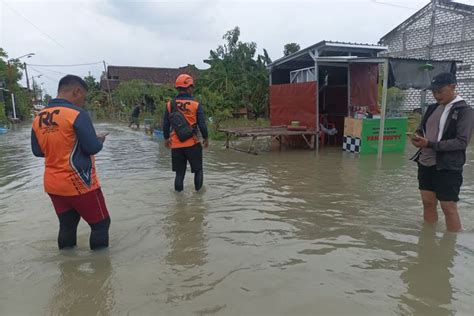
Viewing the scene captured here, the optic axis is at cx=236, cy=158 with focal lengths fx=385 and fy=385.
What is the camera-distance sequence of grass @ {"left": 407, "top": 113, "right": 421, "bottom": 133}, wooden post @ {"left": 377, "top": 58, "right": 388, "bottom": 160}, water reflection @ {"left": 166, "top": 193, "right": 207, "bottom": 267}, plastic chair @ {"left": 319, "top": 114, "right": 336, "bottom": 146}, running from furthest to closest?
grass @ {"left": 407, "top": 113, "right": 421, "bottom": 133} < plastic chair @ {"left": 319, "top": 114, "right": 336, "bottom": 146} < wooden post @ {"left": 377, "top": 58, "right": 388, "bottom": 160} < water reflection @ {"left": 166, "top": 193, "right": 207, "bottom": 267}

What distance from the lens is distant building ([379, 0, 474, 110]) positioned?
1847 cm

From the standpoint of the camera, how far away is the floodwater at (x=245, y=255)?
2.74 metres

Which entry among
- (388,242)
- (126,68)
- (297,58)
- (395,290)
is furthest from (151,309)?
(126,68)

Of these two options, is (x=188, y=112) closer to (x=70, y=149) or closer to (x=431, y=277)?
(x=70, y=149)

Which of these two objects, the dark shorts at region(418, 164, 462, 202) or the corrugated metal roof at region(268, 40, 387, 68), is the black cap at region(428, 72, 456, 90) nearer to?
the dark shorts at region(418, 164, 462, 202)

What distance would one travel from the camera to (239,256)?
11.6 feet

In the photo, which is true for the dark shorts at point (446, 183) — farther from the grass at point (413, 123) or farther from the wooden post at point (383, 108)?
the grass at point (413, 123)

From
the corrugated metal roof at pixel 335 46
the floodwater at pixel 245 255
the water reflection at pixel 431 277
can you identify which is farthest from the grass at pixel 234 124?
the water reflection at pixel 431 277

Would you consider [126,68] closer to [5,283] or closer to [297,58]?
[297,58]


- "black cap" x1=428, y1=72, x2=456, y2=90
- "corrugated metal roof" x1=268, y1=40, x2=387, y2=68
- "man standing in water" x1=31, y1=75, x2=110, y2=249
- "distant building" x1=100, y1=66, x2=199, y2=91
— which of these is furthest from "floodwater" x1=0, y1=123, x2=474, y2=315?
"distant building" x1=100, y1=66, x2=199, y2=91

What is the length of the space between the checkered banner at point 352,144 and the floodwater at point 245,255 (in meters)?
3.55

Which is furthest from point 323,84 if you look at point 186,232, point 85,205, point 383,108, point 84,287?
point 84,287

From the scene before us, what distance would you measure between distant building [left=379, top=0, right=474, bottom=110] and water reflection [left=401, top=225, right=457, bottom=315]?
58.9 ft

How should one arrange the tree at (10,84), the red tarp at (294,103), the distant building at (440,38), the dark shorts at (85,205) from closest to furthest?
the dark shorts at (85,205), the red tarp at (294,103), the distant building at (440,38), the tree at (10,84)
